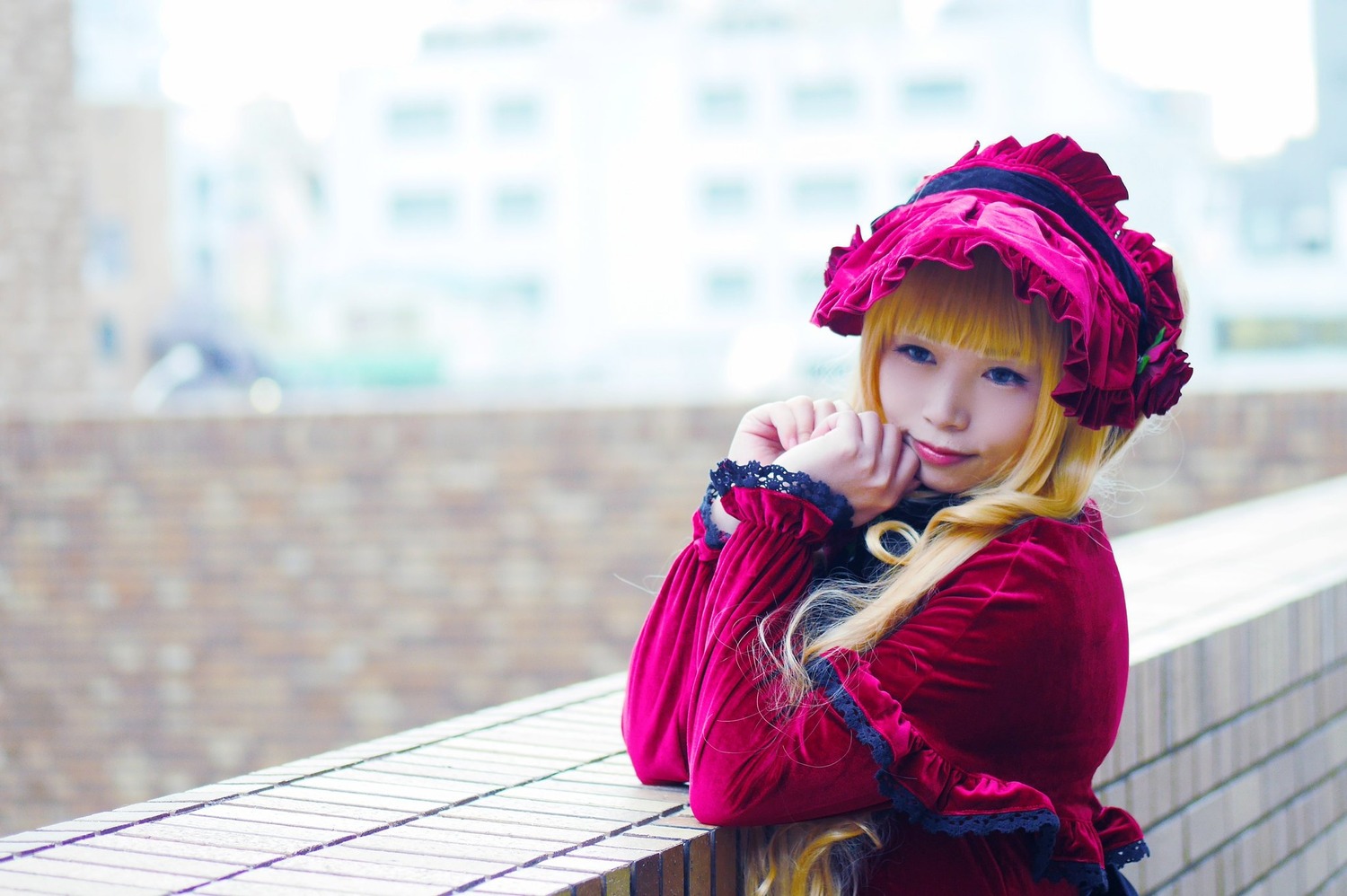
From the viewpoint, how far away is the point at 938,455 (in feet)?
4.84

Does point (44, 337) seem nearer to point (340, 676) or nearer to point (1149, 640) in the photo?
point (340, 676)

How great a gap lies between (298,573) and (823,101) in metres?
52.3

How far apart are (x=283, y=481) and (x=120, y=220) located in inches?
1834

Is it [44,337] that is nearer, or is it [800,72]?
[44,337]

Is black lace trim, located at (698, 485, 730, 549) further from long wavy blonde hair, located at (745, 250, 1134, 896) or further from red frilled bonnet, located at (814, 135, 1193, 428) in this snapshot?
red frilled bonnet, located at (814, 135, 1193, 428)

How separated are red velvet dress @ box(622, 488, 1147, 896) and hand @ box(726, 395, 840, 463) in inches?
4.0

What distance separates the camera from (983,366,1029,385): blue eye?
1.45m

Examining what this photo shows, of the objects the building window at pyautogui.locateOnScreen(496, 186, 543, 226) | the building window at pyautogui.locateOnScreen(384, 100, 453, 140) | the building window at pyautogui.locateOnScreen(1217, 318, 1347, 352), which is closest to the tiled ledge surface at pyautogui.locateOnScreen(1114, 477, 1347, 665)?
the building window at pyautogui.locateOnScreen(496, 186, 543, 226)

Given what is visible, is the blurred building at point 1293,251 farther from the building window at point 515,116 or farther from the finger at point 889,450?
the finger at point 889,450

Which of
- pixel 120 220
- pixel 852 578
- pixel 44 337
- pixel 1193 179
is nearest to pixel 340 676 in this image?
pixel 44 337

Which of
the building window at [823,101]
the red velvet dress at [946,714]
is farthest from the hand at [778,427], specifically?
the building window at [823,101]

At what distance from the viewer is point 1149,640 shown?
2188 millimetres

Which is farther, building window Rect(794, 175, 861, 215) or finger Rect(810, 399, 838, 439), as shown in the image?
building window Rect(794, 175, 861, 215)

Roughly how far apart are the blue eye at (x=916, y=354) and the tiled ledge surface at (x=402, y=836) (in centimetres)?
55
